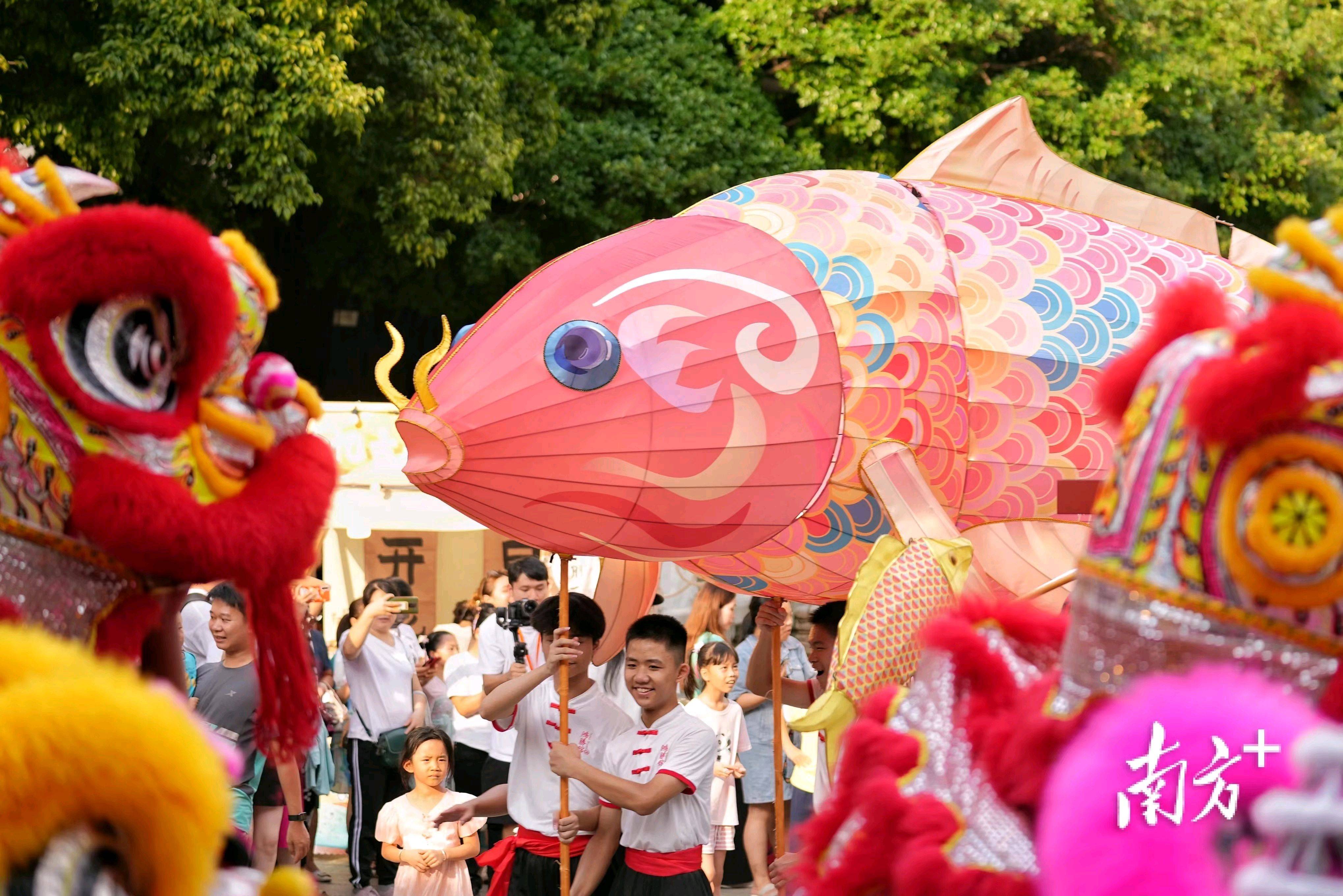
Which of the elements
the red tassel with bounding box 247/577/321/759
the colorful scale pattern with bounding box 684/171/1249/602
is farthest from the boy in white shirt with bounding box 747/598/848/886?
the red tassel with bounding box 247/577/321/759

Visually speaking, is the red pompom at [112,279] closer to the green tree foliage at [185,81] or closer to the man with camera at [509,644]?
the man with camera at [509,644]

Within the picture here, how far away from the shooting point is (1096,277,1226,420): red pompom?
194 cm

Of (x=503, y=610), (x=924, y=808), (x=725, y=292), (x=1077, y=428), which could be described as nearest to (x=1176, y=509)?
(x=924, y=808)

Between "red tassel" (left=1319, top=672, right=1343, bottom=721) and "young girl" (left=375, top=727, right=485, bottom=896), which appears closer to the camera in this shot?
"red tassel" (left=1319, top=672, right=1343, bottom=721)

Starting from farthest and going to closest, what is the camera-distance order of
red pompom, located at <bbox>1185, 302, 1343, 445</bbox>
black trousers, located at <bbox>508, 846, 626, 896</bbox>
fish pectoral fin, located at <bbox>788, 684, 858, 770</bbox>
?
black trousers, located at <bbox>508, 846, 626, 896</bbox> < fish pectoral fin, located at <bbox>788, 684, 858, 770</bbox> < red pompom, located at <bbox>1185, 302, 1343, 445</bbox>

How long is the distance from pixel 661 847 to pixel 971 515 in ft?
5.57

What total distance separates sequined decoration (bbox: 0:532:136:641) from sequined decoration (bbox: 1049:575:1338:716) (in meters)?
1.15

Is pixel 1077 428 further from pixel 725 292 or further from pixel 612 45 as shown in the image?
pixel 612 45

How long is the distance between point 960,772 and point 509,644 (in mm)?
5621

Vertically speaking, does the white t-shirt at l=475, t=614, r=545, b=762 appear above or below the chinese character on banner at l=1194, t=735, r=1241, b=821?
below

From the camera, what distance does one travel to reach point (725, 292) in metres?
4.20

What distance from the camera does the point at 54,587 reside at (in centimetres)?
197

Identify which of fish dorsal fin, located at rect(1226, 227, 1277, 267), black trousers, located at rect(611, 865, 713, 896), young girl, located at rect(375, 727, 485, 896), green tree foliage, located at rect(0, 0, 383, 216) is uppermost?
green tree foliage, located at rect(0, 0, 383, 216)

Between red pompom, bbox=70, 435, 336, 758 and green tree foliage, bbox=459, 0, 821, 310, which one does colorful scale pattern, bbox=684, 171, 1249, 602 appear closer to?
red pompom, bbox=70, 435, 336, 758
